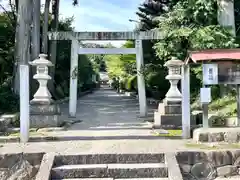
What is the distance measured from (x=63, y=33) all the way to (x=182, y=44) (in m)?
4.33

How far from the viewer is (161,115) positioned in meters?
8.56

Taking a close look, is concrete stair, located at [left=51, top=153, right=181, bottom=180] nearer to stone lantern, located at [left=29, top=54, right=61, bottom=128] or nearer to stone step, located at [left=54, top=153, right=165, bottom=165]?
stone step, located at [left=54, top=153, right=165, bottom=165]

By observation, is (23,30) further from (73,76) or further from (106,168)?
(106,168)

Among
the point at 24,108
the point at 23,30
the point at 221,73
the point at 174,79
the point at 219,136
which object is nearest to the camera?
the point at 219,136

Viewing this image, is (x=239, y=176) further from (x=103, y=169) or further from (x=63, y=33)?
(x=63, y=33)

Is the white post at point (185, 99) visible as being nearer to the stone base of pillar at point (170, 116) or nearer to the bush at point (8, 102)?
the stone base of pillar at point (170, 116)

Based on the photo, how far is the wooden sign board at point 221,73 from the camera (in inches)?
260

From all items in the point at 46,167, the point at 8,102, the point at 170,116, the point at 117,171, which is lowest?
the point at 117,171

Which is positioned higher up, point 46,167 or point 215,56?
point 215,56

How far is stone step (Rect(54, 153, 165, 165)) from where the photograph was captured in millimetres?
5418

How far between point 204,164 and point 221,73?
2.10 metres

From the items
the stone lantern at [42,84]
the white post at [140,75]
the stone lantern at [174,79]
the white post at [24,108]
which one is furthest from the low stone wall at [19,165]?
the white post at [140,75]

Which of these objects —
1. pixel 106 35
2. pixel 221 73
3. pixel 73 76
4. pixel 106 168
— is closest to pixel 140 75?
pixel 106 35

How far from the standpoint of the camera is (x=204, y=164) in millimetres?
5512
